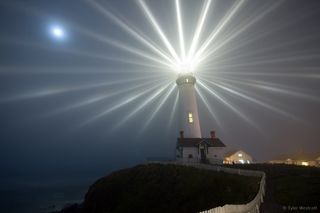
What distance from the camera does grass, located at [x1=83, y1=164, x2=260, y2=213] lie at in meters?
25.7

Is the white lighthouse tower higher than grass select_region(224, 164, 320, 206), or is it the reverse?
the white lighthouse tower

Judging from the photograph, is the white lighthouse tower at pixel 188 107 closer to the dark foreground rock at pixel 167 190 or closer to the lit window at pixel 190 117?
the lit window at pixel 190 117

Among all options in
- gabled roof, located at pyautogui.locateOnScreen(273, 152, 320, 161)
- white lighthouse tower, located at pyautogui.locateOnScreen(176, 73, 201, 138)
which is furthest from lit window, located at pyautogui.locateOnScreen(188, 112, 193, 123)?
gabled roof, located at pyautogui.locateOnScreen(273, 152, 320, 161)

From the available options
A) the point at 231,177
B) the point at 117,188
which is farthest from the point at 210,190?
the point at 117,188

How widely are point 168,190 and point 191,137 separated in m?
20.6

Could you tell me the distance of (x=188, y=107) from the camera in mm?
55719

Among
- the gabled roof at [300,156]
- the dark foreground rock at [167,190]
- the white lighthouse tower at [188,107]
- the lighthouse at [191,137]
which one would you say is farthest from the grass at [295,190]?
the gabled roof at [300,156]

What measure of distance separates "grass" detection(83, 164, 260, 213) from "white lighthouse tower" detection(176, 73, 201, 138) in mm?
12653

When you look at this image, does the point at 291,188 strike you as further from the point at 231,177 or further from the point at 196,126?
the point at 196,126

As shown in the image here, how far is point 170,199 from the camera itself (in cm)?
3089

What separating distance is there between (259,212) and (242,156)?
148 feet

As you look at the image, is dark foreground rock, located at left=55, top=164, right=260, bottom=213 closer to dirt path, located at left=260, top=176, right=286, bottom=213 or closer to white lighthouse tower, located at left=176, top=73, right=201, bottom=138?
dirt path, located at left=260, top=176, right=286, bottom=213

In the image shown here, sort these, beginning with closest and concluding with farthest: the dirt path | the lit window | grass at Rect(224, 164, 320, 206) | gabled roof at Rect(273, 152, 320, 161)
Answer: the dirt path < grass at Rect(224, 164, 320, 206) < the lit window < gabled roof at Rect(273, 152, 320, 161)

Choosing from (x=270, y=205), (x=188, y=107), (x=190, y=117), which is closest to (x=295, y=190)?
(x=270, y=205)
